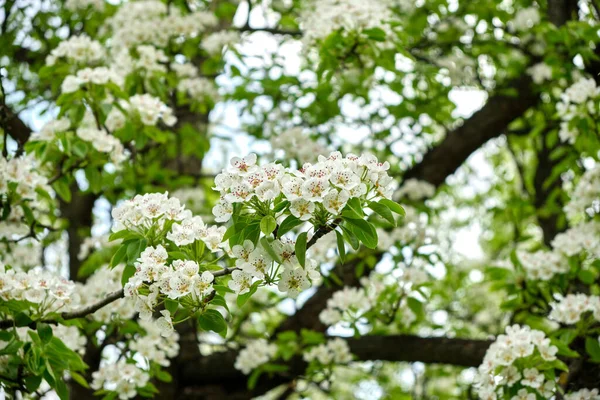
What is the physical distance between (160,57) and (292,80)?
98cm

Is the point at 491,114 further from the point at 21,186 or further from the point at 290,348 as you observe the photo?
the point at 21,186

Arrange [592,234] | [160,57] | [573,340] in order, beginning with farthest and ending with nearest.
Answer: [160,57] → [592,234] → [573,340]

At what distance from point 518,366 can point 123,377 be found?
1.88 m

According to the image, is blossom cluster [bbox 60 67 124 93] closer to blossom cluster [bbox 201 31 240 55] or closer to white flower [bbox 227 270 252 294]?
blossom cluster [bbox 201 31 240 55]

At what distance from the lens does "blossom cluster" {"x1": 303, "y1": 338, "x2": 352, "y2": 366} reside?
4.14m

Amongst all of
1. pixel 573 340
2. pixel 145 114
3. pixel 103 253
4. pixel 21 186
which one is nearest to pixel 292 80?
pixel 145 114

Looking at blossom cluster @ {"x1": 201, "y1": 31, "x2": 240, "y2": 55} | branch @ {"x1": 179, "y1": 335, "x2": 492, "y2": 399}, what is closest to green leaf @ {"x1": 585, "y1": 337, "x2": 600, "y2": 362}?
branch @ {"x1": 179, "y1": 335, "x2": 492, "y2": 399}

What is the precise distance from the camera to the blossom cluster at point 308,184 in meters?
Result: 2.00

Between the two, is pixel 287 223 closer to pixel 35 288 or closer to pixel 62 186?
pixel 35 288

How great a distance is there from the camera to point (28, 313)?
8.92 ft

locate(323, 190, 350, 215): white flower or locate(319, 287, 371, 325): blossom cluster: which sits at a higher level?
locate(319, 287, 371, 325): blossom cluster

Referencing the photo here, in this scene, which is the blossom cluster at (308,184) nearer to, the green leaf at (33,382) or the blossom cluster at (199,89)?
the green leaf at (33,382)

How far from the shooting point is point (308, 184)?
1.99m

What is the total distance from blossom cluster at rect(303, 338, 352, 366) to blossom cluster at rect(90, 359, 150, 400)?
1.08 m
